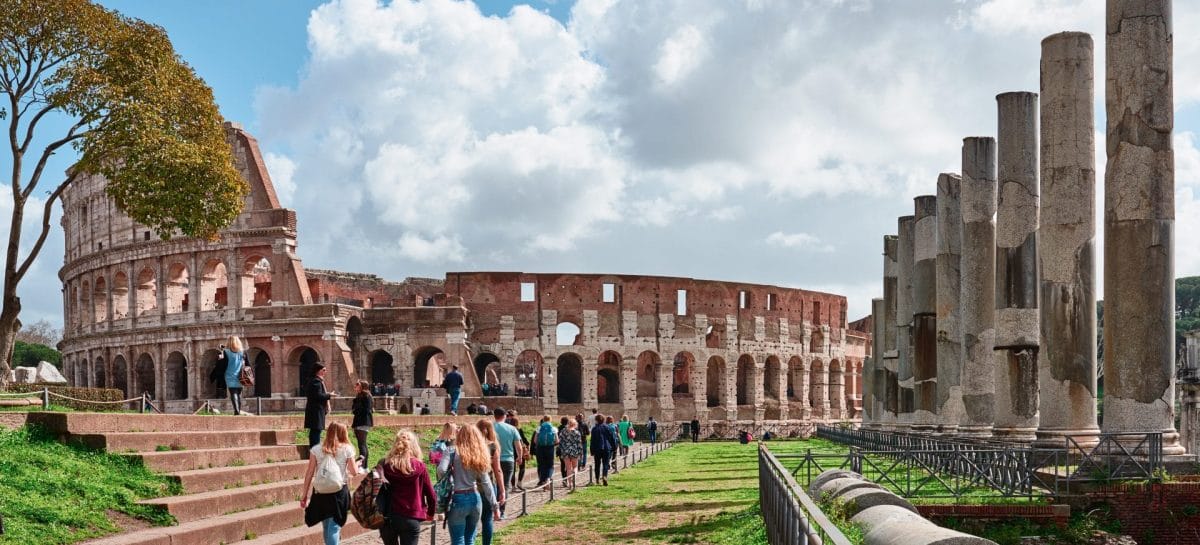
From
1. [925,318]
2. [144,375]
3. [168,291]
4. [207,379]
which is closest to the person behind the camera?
[925,318]

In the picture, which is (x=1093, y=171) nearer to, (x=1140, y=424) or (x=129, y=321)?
(x=1140, y=424)

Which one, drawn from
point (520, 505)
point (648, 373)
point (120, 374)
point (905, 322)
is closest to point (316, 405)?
point (520, 505)

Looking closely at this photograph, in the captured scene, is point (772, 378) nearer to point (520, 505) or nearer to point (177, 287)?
point (177, 287)

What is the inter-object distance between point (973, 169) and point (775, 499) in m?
12.4

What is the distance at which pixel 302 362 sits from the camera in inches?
1714

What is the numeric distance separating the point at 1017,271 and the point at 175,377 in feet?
114

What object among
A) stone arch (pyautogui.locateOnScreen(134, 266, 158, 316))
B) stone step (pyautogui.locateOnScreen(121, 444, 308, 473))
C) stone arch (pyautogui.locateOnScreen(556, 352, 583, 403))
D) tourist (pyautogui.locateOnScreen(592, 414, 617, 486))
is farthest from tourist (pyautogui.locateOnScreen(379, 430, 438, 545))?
stone arch (pyautogui.locateOnScreen(556, 352, 583, 403))

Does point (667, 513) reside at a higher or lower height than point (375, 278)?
lower

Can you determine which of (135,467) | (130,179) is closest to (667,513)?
(135,467)

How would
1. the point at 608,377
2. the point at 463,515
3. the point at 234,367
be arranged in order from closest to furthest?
the point at 463,515 → the point at 234,367 → the point at 608,377

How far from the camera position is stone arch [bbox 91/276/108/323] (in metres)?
47.7

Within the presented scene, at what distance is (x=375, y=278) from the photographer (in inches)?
1911

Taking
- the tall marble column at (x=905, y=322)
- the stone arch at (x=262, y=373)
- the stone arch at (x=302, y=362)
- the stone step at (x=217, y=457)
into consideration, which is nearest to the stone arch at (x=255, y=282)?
the stone arch at (x=262, y=373)

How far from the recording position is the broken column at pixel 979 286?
2069 centimetres
